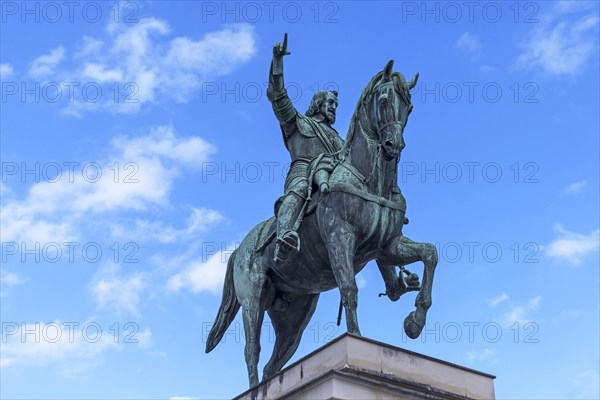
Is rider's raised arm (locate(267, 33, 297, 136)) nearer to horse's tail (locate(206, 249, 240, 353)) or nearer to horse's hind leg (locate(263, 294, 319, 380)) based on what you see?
horse's tail (locate(206, 249, 240, 353))

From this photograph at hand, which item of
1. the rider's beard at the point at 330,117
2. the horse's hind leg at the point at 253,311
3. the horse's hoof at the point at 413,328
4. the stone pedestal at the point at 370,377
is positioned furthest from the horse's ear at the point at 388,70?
the stone pedestal at the point at 370,377

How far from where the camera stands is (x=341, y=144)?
17.6 m

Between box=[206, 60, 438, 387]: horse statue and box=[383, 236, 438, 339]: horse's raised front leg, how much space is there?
0.05 feet

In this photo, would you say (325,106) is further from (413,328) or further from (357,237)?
(413,328)

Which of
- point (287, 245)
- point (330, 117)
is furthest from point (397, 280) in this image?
point (330, 117)

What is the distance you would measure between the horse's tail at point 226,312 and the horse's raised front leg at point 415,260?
3276mm

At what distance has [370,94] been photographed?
1543 centimetres

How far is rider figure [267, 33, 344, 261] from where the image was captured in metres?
15.5

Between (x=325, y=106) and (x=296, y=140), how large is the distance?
921 mm

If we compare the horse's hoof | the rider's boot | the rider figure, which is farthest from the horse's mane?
the horse's hoof

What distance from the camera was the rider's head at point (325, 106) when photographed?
704 inches

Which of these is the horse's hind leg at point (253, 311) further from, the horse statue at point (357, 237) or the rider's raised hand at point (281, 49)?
the rider's raised hand at point (281, 49)

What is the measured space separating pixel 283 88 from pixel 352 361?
5.62m

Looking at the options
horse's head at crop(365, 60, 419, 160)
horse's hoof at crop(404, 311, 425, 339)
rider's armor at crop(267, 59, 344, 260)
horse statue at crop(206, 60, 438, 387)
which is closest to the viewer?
horse's hoof at crop(404, 311, 425, 339)
